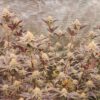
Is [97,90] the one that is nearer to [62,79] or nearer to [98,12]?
[62,79]

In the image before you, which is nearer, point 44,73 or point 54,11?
point 44,73

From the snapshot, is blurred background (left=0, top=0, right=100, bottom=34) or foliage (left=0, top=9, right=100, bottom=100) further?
blurred background (left=0, top=0, right=100, bottom=34)

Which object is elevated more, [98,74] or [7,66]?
[7,66]

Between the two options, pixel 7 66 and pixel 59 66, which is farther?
pixel 59 66

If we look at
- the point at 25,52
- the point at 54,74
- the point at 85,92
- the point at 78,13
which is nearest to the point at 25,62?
the point at 25,52

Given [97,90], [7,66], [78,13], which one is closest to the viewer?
[7,66]

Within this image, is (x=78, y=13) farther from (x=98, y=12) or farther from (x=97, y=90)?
(x=97, y=90)

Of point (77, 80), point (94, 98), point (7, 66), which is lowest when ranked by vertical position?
point (94, 98)

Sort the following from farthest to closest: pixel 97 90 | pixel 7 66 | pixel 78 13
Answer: pixel 78 13, pixel 97 90, pixel 7 66
